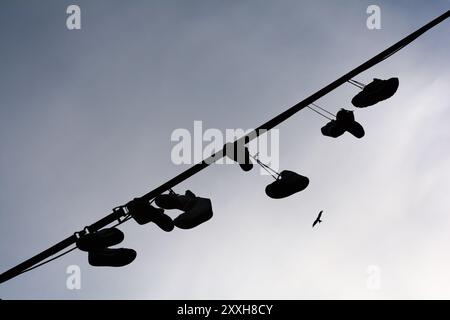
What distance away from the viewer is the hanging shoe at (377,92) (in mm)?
2990

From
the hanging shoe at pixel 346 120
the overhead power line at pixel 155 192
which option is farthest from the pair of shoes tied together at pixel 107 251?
the hanging shoe at pixel 346 120

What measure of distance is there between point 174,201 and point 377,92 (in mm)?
1857

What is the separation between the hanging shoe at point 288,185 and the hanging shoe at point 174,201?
69 cm

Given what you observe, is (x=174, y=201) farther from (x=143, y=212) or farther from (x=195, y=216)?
(x=143, y=212)

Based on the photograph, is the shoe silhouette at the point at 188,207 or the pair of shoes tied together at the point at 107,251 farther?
the shoe silhouette at the point at 188,207

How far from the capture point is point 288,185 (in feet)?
9.28

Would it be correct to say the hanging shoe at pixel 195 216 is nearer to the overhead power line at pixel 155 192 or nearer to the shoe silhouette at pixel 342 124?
the overhead power line at pixel 155 192

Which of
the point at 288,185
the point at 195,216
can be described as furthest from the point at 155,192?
the point at 288,185

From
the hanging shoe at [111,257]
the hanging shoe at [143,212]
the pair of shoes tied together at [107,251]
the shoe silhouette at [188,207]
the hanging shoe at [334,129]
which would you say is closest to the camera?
the hanging shoe at [143,212]

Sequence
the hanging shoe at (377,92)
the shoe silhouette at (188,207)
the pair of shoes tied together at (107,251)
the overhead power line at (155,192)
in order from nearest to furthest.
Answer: the overhead power line at (155,192)
the pair of shoes tied together at (107,251)
the shoe silhouette at (188,207)
the hanging shoe at (377,92)

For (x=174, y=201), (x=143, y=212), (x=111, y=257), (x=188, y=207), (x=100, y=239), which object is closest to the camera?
(x=143, y=212)
